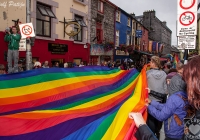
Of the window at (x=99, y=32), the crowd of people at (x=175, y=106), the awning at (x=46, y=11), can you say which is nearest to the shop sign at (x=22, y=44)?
the awning at (x=46, y=11)

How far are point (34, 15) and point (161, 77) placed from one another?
890cm

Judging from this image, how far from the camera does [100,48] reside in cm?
1859

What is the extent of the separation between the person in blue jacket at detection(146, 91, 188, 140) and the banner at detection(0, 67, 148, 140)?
0.34 m

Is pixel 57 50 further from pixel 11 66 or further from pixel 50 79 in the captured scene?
pixel 50 79

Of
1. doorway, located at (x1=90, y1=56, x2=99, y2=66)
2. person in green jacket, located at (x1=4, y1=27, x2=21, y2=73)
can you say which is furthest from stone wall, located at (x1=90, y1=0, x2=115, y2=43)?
person in green jacket, located at (x1=4, y1=27, x2=21, y2=73)

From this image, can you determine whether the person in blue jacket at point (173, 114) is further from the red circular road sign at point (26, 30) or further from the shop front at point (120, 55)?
the shop front at point (120, 55)

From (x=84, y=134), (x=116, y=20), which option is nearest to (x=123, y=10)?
(x=116, y=20)

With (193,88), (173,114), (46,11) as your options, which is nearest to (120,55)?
(46,11)

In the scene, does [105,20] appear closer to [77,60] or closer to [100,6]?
[100,6]

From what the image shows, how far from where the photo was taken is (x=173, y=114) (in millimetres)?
2475

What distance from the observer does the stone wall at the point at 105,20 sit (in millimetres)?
17188

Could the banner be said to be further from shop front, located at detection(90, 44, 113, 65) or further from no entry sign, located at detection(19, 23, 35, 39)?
shop front, located at detection(90, 44, 113, 65)

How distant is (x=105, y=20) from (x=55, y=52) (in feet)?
28.3

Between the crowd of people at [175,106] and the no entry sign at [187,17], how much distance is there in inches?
59.8
